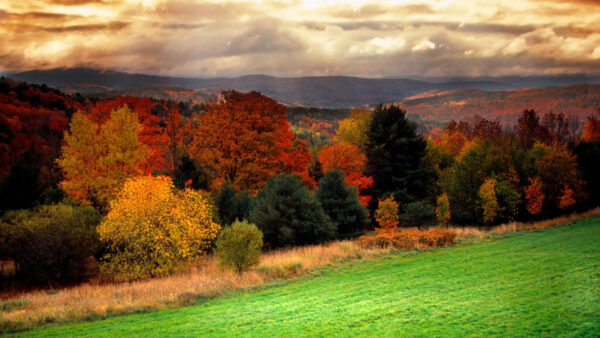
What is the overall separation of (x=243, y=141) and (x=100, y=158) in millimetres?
13984

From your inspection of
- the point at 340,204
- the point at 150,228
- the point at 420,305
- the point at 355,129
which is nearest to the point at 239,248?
the point at 150,228

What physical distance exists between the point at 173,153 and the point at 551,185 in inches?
1805

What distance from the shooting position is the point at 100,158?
128ft

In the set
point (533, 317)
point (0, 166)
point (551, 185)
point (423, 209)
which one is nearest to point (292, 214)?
point (423, 209)

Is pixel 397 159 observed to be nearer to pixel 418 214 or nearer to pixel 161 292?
pixel 418 214

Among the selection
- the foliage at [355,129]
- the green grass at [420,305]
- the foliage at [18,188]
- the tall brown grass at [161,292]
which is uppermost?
the foliage at [355,129]

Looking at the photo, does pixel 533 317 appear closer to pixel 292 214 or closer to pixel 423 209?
pixel 292 214

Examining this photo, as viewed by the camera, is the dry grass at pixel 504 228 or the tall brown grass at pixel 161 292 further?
the dry grass at pixel 504 228

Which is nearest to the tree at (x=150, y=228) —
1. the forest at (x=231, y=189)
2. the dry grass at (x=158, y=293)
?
the forest at (x=231, y=189)

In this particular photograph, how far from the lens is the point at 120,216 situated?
2478cm

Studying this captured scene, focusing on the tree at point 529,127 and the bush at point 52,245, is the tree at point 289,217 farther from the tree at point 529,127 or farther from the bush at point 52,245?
the tree at point 529,127

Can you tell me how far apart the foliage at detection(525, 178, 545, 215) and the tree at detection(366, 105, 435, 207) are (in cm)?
1062

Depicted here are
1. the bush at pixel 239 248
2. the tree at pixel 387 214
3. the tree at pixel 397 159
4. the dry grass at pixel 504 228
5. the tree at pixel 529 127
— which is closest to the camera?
the bush at pixel 239 248

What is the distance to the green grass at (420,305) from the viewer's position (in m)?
10.8
